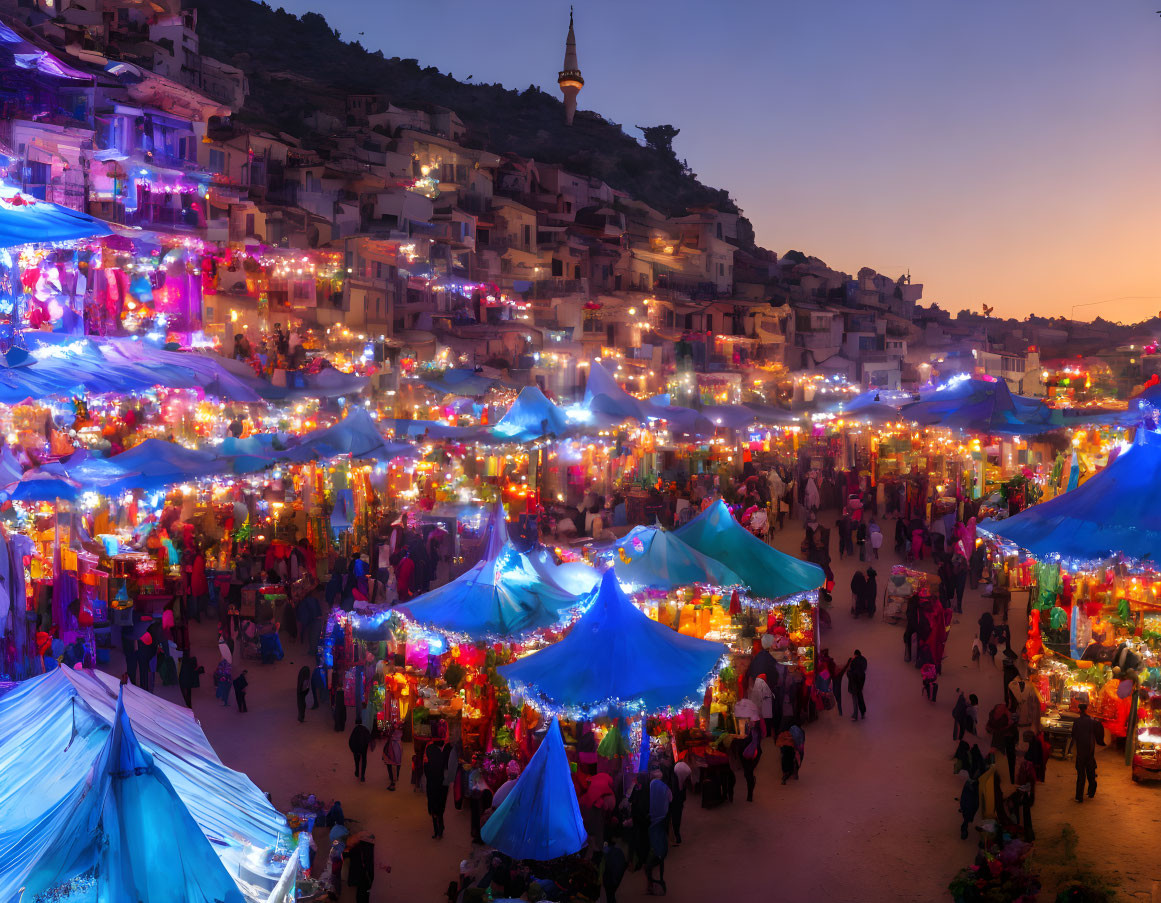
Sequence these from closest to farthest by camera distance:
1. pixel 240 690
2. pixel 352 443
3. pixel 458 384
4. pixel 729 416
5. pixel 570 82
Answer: pixel 240 690 → pixel 352 443 → pixel 729 416 → pixel 458 384 → pixel 570 82

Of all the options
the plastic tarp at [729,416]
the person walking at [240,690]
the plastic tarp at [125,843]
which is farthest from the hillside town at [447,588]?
the plastic tarp at [729,416]

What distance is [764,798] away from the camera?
38.4 feet

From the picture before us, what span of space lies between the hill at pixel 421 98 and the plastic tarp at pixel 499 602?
3846cm

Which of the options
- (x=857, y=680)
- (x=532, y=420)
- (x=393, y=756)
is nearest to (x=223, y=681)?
(x=393, y=756)

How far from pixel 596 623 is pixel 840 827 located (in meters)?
3.39

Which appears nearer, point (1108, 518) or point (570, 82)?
point (1108, 518)

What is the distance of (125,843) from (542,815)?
4.90 m

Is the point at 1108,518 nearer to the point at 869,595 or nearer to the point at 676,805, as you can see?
the point at 869,595

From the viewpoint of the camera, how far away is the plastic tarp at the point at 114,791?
16.7 ft

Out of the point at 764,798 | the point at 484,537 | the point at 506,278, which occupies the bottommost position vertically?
the point at 764,798

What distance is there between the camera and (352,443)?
20422 millimetres

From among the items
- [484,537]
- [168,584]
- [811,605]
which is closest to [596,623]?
[811,605]

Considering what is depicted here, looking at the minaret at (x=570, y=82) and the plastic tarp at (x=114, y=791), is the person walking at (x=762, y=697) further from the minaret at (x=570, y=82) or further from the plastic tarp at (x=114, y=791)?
the minaret at (x=570, y=82)

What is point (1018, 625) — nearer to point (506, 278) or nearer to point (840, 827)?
point (840, 827)
